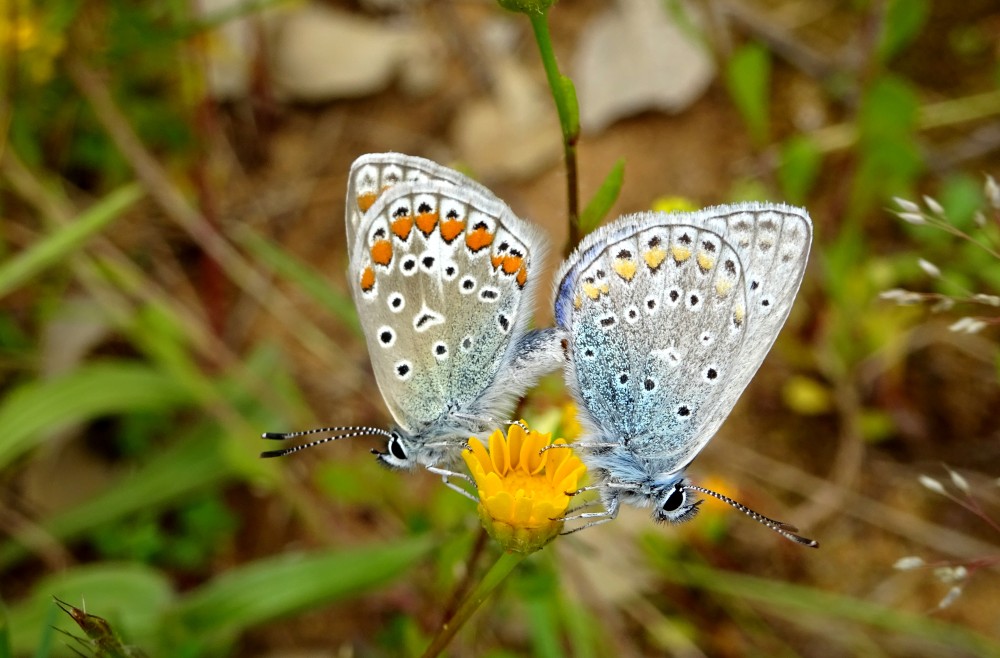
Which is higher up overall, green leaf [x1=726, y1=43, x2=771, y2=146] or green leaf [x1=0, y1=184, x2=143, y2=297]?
green leaf [x1=726, y1=43, x2=771, y2=146]

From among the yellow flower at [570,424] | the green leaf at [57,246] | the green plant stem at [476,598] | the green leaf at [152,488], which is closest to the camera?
the green plant stem at [476,598]

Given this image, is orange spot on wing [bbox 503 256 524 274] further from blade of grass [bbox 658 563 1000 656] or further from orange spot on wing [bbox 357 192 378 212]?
blade of grass [bbox 658 563 1000 656]

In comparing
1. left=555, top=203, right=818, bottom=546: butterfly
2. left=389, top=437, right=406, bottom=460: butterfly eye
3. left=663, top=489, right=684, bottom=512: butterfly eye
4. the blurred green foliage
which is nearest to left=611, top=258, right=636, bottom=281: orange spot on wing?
left=555, top=203, right=818, bottom=546: butterfly

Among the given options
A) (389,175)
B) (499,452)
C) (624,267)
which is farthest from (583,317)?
(389,175)

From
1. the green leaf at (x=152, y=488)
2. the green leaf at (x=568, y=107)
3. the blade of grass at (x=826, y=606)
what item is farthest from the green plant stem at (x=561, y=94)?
the green leaf at (x=152, y=488)

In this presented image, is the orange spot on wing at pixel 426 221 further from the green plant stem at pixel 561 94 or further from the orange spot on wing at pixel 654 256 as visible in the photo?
the orange spot on wing at pixel 654 256

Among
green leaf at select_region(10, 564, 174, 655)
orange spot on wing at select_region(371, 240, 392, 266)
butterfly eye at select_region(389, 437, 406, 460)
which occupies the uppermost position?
orange spot on wing at select_region(371, 240, 392, 266)
